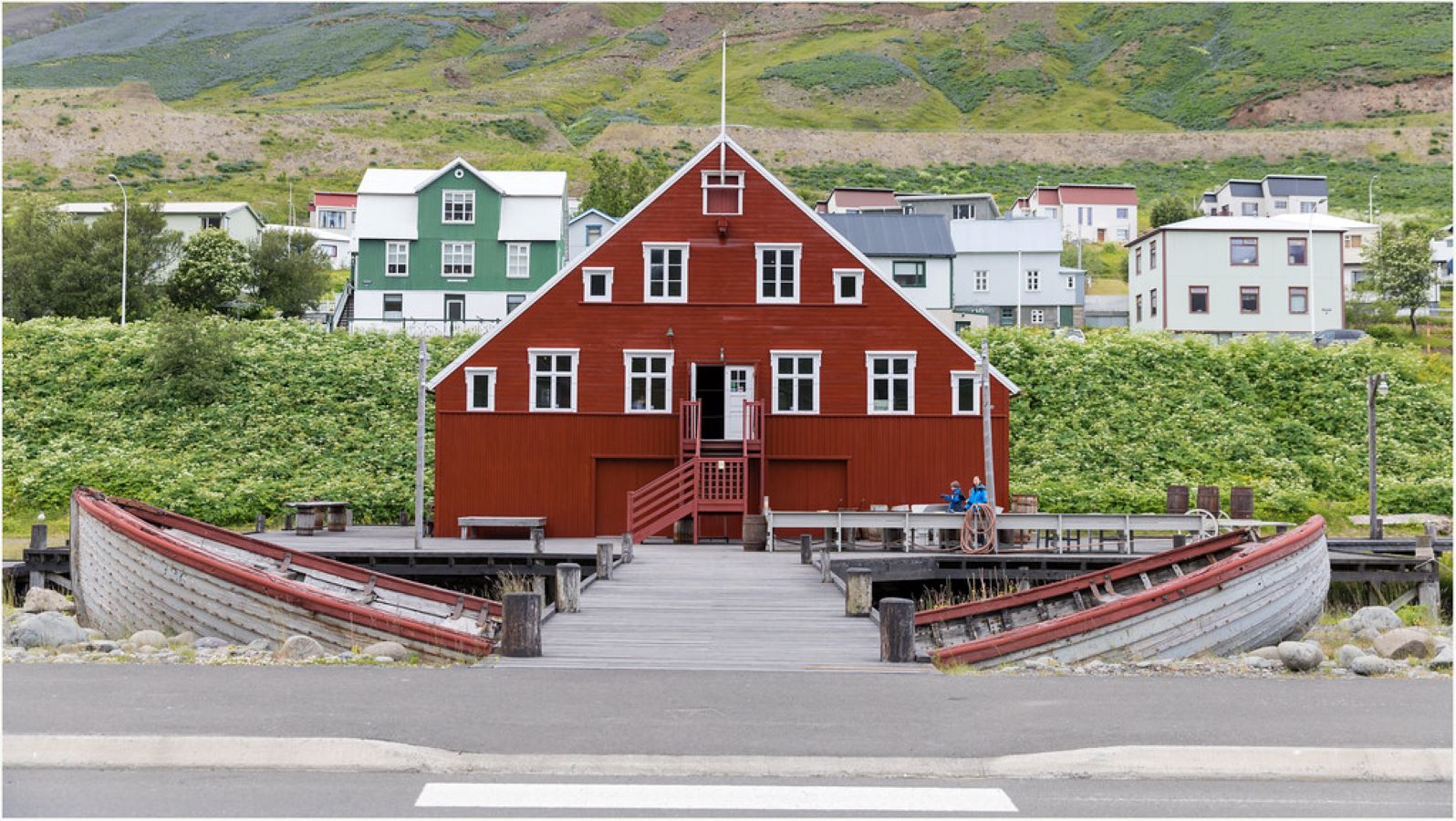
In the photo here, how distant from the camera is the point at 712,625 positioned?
17.8 meters

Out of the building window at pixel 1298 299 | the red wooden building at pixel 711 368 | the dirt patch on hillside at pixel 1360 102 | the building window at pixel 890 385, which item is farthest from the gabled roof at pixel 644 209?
the dirt patch on hillside at pixel 1360 102

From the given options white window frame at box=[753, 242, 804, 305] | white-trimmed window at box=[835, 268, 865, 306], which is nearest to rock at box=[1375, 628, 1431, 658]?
white-trimmed window at box=[835, 268, 865, 306]

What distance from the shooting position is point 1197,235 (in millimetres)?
67750

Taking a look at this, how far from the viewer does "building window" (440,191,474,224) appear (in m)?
60.0

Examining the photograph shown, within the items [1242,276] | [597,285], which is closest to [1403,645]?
[597,285]

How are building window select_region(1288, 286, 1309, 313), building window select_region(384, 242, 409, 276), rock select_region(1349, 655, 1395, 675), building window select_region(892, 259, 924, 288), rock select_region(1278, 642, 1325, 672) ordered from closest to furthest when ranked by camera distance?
1. rock select_region(1278, 642, 1325, 672)
2. rock select_region(1349, 655, 1395, 675)
3. building window select_region(384, 242, 409, 276)
4. building window select_region(892, 259, 924, 288)
5. building window select_region(1288, 286, 1309, 313)

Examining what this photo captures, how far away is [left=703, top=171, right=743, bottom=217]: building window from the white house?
3867cm

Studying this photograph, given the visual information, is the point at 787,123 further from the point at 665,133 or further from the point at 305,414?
the point at 305,414

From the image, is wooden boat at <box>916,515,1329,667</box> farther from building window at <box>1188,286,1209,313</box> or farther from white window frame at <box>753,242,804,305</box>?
building window at <box>1188,286,1209,313</box>

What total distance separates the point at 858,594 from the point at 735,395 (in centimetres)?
1692

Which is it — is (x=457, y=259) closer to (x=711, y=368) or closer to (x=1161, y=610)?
(x=711, y=368)

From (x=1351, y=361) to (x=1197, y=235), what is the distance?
19.8 metres

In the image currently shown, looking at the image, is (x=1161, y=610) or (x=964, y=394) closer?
(x=1161, y=610)

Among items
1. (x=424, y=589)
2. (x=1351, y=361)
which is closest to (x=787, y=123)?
(x=1351, y=361)
